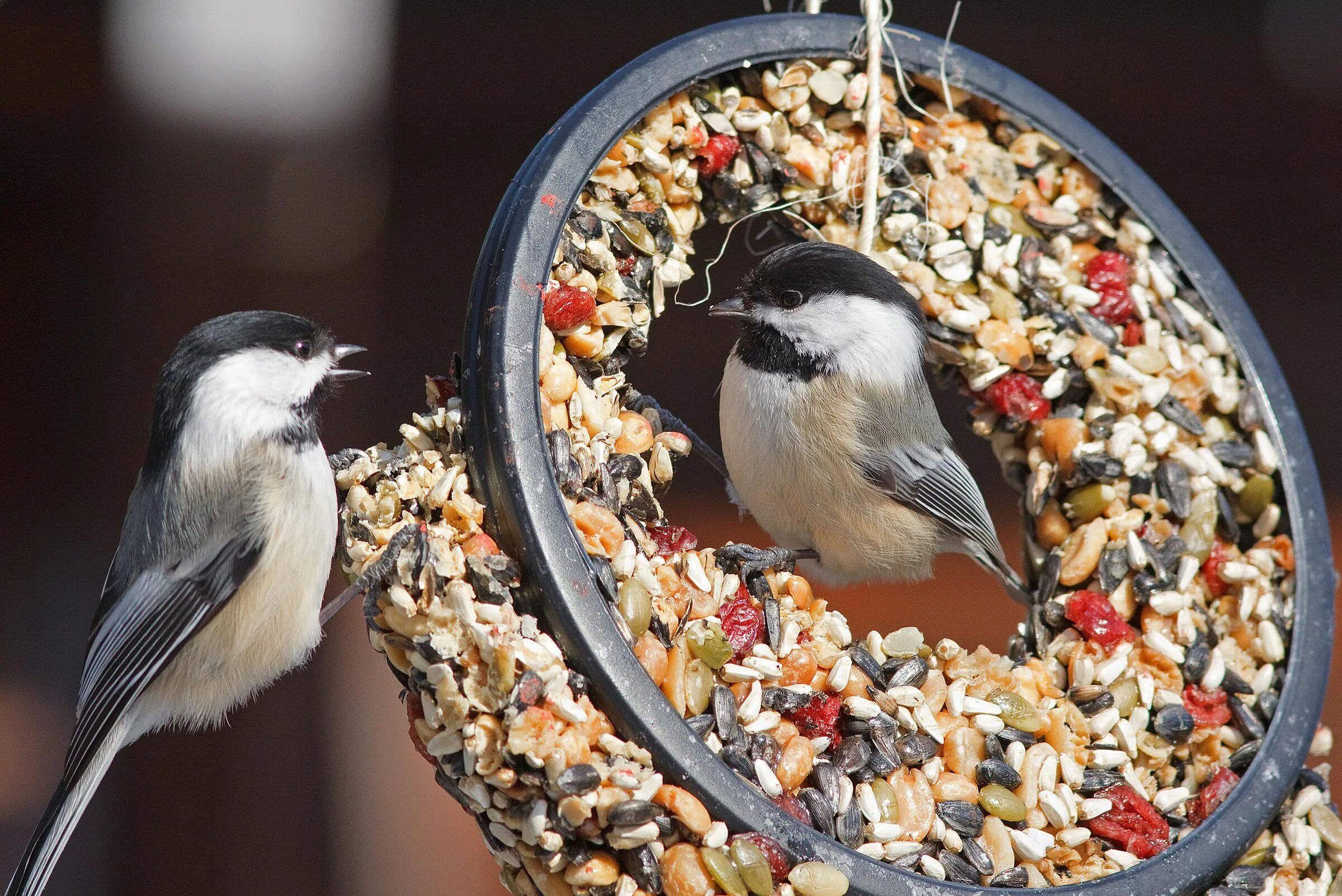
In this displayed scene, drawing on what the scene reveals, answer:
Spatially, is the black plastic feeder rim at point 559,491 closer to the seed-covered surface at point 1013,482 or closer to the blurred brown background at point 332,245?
the seed-covered surface at point 1013,482

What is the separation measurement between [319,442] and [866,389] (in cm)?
54

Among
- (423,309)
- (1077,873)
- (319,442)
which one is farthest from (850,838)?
(423,309)

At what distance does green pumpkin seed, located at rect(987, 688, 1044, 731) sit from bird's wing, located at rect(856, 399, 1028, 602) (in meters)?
0.25

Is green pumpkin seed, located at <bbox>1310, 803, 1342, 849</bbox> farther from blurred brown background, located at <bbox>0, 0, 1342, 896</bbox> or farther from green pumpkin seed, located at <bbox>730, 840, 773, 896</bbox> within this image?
blurred brown background, located at <bbox>0, 0, 1342, 896</bbox>

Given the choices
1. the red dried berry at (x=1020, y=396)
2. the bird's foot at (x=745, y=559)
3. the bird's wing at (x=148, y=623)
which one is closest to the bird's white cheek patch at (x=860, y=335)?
the red dried berry at (x=1020, y=396)

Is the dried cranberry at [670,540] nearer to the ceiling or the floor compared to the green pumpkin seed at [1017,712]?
nearer to the ceiling

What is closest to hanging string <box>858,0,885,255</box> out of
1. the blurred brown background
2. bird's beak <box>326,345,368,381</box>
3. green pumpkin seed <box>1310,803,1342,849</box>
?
bird's beak <box>326,345,368,381</box>

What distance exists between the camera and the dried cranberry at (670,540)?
898mm

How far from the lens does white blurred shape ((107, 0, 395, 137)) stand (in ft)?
7.41

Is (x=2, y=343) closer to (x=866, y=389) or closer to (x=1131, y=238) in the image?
(x=866, y=389)

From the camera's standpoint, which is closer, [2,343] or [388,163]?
[2,343]

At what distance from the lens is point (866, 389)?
1076 millimetres

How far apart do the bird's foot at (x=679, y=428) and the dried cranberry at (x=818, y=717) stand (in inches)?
11.0

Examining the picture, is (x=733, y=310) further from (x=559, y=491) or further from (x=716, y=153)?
(x=559, y=491)
